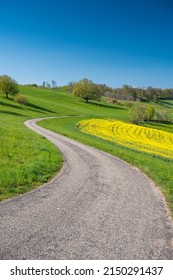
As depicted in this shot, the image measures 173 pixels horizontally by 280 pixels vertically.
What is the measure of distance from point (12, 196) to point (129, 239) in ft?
A: 19.1

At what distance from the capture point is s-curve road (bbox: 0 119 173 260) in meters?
7.79

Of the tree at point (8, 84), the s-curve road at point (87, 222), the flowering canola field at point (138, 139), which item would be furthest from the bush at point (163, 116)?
the s-curve road at point (87, 222)

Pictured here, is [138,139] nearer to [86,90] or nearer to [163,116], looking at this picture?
[163,116]

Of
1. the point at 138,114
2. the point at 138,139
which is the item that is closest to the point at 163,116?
the point at 138,114

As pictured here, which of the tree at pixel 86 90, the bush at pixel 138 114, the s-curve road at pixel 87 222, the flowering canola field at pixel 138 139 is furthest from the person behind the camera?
the tree at pixel 86 90

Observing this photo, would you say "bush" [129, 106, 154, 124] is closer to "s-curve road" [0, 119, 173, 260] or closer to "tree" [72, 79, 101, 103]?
"tree" [72, 79, 101, 103]

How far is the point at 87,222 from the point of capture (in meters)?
9.86

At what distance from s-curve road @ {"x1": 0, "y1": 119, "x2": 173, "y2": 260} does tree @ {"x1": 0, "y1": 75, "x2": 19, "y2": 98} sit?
304ft

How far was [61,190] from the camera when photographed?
44.6 ft

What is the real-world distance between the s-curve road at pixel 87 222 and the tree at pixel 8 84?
9270cm

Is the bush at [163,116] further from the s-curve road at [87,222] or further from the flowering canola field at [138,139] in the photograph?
the s-curve road at [87,222]

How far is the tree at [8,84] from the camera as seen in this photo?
101m

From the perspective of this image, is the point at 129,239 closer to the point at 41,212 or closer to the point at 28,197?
the point at 41,212
